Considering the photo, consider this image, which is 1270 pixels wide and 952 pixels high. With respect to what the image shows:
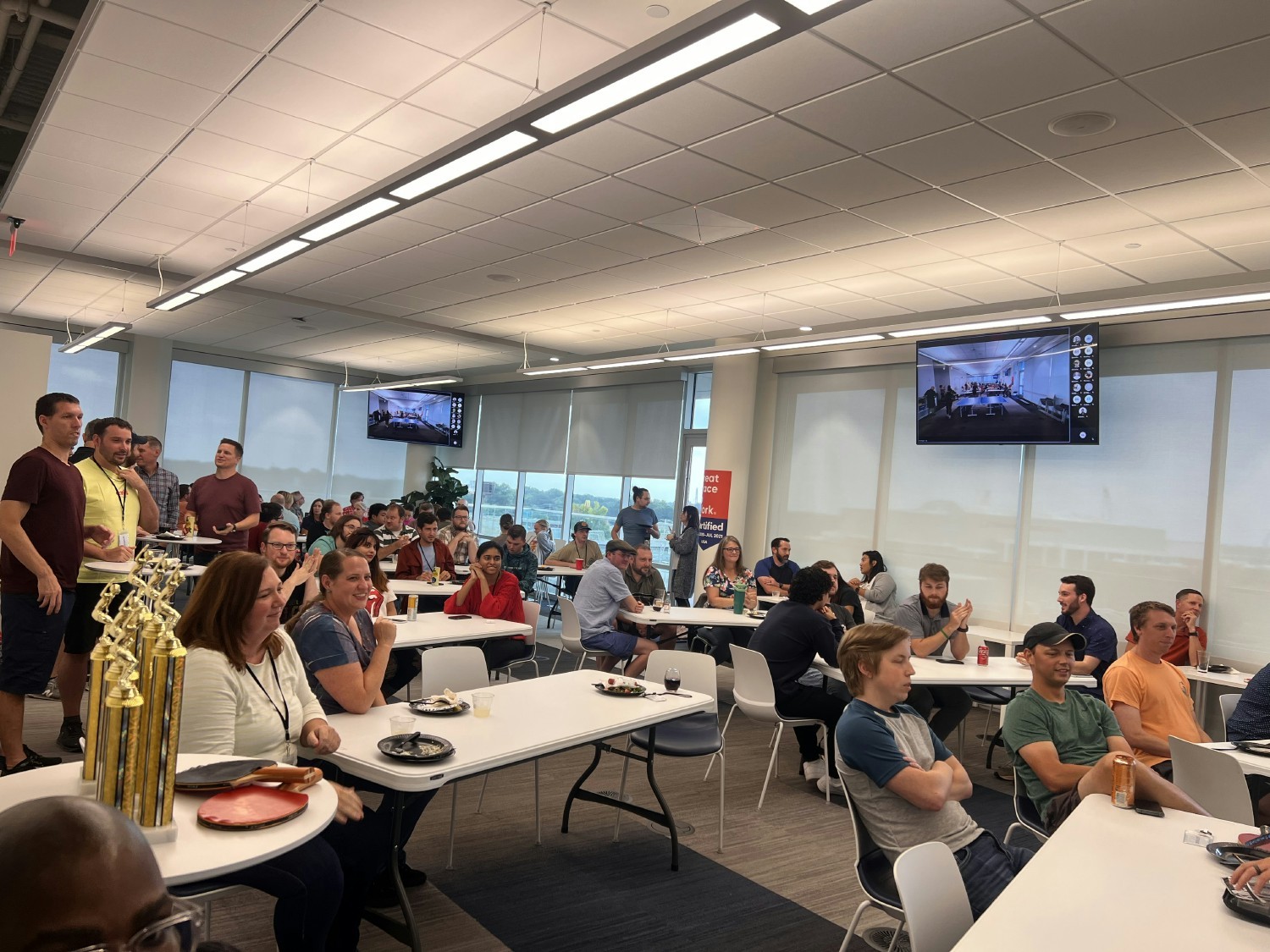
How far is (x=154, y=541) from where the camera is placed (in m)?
6.60

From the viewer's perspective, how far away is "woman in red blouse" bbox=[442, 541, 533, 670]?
5770 millimetres

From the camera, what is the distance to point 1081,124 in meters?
4.15

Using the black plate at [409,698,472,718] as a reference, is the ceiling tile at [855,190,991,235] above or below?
above

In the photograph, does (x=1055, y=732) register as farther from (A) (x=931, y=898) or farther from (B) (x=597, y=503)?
(B) (x=597, y=503)

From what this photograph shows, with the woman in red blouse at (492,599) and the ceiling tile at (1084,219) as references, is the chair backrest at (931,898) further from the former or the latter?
the ceiling tile at (1084,219)

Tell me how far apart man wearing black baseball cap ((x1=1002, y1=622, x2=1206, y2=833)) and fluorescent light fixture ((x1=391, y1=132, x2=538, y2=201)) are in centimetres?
275

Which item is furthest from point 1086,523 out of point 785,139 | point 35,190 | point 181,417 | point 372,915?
point 181,417

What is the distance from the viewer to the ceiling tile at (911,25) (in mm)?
3312

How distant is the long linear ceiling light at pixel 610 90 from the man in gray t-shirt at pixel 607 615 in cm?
295

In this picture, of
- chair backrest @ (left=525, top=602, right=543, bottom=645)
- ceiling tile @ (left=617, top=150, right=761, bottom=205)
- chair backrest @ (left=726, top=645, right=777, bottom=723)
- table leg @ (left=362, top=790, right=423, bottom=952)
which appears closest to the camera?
table leg @ (left=362, top=790, right=423, bottom=952)

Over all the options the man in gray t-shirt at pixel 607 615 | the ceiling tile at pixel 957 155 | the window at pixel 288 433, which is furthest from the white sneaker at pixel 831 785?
the window at pixel 288 433

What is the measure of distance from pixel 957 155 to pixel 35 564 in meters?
4.90

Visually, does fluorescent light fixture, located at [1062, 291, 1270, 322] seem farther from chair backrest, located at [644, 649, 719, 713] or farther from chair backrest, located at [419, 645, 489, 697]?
chair backrest, located at [419, 645, 489, 697]

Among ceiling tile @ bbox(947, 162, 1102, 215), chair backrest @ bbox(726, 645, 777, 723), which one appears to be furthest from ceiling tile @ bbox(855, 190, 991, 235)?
chair backrest @ bbox(726, 645, 777, 723)
